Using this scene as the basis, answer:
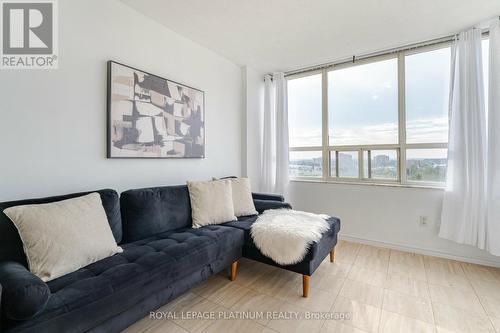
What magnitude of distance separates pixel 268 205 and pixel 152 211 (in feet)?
4.35

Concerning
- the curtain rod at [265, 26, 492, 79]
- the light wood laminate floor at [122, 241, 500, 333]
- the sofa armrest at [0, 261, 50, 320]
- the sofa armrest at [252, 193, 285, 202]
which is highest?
the curtain rod at [265, 26, 492, 79]

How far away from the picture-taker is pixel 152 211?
2.03 m

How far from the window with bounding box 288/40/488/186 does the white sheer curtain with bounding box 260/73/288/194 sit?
21 cm

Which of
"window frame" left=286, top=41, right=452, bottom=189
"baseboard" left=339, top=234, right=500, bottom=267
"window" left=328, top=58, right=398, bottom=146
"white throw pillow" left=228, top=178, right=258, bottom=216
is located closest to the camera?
"baseboard" left=339, top=234, right=500, bottom=267

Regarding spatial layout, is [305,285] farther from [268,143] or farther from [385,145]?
[268,143]

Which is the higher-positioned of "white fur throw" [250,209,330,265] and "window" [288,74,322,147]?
"window" [288,74,322,147]

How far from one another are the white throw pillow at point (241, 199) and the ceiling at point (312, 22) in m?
1.68

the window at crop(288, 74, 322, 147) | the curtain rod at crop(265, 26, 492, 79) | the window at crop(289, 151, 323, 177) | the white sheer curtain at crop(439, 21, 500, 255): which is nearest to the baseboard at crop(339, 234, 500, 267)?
the white sheer curtain at crop(439, 21, 500, 255)

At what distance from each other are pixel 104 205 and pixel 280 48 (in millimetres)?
2633

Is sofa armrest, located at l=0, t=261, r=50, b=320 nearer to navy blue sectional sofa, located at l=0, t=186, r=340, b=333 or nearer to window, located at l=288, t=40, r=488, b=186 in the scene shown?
navy blue sectional sofa, located at l=0, t=186, r=340, b=333

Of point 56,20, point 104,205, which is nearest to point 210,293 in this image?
point 104,205

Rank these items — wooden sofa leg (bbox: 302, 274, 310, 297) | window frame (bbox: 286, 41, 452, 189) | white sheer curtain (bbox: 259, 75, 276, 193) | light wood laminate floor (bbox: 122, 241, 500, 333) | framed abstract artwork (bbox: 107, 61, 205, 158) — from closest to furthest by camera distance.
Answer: light wood laminate floor (bbox: 122, 241, 500, 333), wooden sofa leg (bbox: 302, 274, 310, 297), framed abstract artwork (bbox: 107, 61, 205, 158), window frame (bbox: 286, 41, 452, 189), white sheer curtain (bbox: 259, 75, 276, 193)

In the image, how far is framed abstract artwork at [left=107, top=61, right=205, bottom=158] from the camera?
6.88ft

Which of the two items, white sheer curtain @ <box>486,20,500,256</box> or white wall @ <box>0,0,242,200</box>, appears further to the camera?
white sheer curtain @ <box>486,20,500,256</box>
